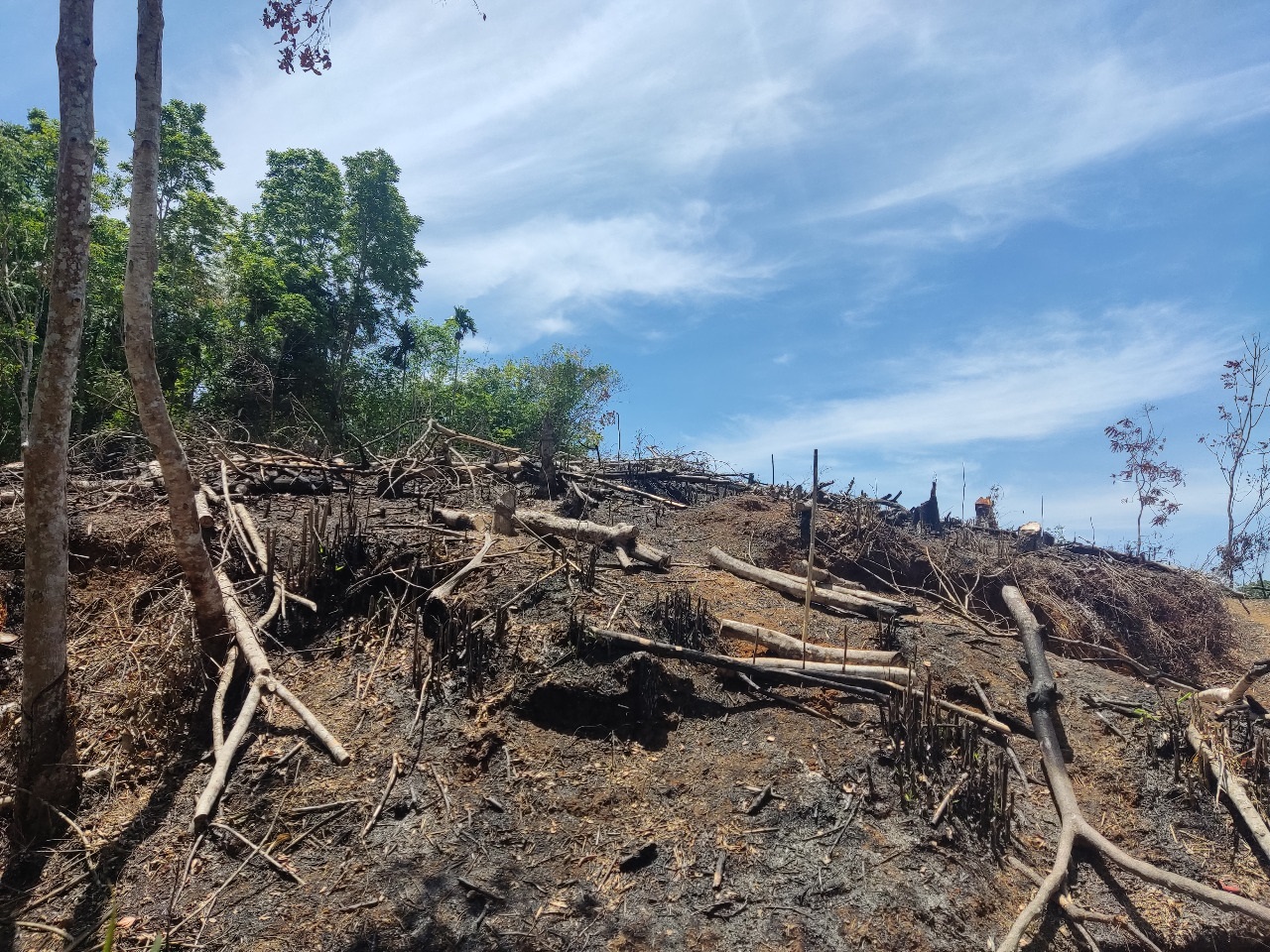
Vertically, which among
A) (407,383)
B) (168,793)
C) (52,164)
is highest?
(52,164)

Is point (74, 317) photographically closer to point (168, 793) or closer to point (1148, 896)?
point (168, 793)

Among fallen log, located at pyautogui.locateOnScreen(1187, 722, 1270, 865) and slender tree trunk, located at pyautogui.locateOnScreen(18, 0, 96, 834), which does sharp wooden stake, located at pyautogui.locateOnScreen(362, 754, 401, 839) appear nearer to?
slender tree trunk, located at pyautogui.locateOnScreen(18, 0, 96, 834)

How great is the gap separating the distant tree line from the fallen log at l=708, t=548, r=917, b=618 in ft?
25.8

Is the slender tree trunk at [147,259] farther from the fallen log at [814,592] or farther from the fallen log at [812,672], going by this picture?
the fallen log at [814,592]

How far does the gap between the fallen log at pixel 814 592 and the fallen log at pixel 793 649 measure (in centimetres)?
115

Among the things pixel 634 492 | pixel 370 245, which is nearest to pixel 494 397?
pixel 370 245

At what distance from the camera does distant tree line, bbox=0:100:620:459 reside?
15.9m

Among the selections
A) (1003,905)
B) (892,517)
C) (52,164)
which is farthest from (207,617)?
(52,164)

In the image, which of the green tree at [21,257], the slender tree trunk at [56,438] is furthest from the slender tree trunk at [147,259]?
the green tree at [21,257]

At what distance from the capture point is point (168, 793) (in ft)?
15.1

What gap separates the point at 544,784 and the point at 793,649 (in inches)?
98.7

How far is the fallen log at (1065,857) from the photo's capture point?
405 centimetres

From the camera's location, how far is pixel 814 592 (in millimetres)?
7594

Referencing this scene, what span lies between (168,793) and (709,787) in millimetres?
3552
